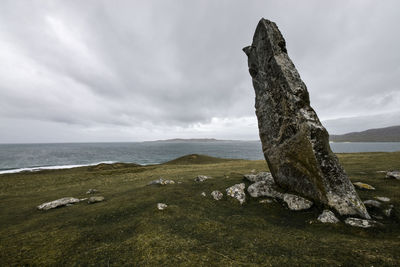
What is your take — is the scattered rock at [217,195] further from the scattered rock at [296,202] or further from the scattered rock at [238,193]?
the scattered rock at [296,202]

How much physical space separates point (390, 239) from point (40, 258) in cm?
1231

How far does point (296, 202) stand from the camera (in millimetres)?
8609

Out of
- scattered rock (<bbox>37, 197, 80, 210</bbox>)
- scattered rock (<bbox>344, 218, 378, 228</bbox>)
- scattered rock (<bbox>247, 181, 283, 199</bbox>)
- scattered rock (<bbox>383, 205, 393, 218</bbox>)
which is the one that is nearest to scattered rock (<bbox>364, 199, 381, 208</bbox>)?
scattered rock (<bbox>383, 205, 393, 218</bbox>)

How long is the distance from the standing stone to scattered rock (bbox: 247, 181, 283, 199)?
669mm

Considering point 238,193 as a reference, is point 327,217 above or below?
above

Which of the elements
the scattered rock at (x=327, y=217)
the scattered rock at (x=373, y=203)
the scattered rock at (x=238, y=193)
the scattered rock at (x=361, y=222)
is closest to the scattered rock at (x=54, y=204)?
the scattered rock at (x=238, y=193)

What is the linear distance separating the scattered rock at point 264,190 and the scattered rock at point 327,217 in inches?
103

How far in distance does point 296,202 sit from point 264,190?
87.6 inches

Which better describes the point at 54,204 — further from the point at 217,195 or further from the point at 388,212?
the point at 388,212

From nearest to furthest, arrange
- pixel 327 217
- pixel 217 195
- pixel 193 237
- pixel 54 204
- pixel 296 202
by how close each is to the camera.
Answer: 1. pixel 193 237
2. pixel 327 217
3. pixel 296 202
4. pixel 217 195
5. pixel 54 204

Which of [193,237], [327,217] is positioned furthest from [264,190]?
[193,237]

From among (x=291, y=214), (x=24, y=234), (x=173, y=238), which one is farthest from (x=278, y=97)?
(x=24, y=234)

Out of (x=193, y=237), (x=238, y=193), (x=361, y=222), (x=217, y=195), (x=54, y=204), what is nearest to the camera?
(x=193, y=237)

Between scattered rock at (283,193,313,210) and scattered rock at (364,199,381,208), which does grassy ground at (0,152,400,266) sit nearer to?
scattered rock at (283,193,313,210)
